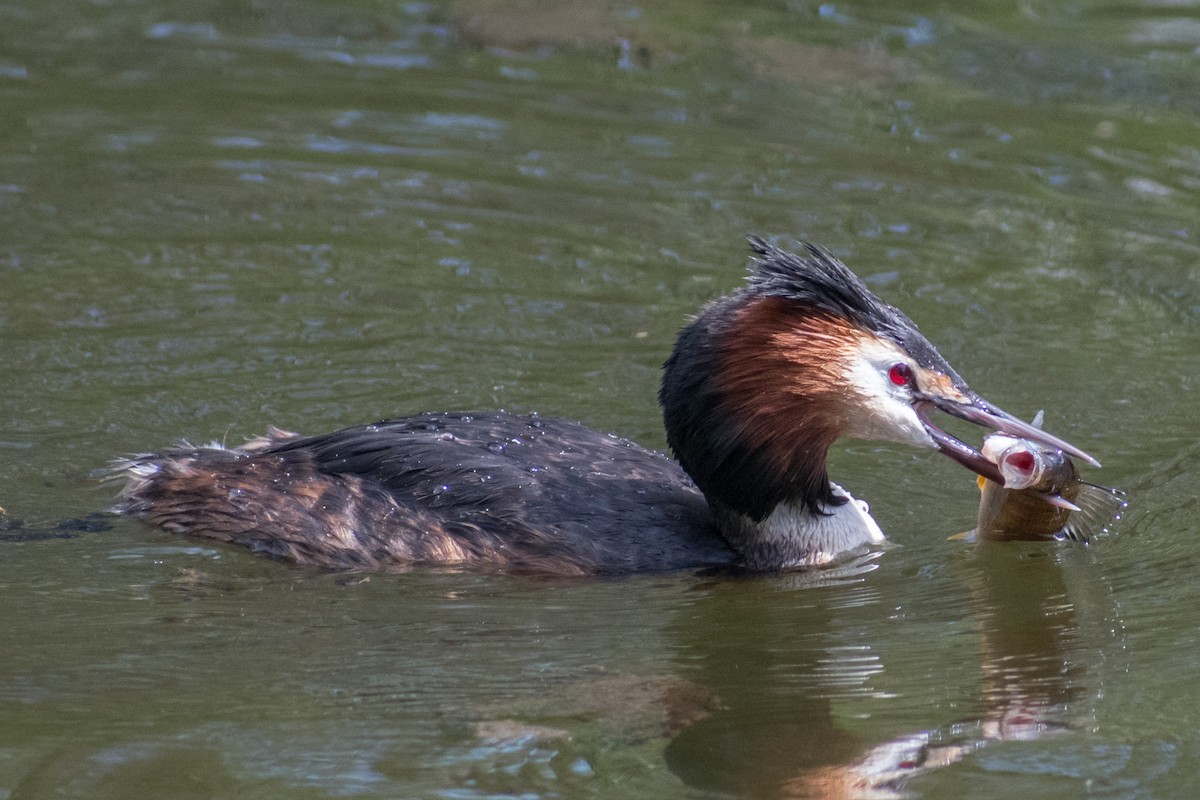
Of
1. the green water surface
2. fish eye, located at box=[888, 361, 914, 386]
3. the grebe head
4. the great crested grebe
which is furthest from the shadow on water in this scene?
fish eye, located at box=[888, 361, 914, 386]

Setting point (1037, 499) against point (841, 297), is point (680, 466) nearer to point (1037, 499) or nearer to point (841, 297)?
point (841, 297)

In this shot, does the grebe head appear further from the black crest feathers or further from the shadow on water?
the shadow on water

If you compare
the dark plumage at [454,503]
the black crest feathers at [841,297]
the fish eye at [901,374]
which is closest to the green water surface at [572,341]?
the dark plumage at [454,503]

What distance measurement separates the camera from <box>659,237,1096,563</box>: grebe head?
599cm

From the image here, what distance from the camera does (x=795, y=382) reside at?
6.07 meters

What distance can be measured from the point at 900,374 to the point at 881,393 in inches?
3.7

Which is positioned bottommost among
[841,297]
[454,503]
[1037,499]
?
[454,503]

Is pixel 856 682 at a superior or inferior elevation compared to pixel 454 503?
inferior

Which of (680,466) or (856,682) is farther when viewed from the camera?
(680,466)

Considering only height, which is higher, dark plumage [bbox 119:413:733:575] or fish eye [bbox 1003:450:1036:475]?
fish eye [bbox 1003:450:1036:475]

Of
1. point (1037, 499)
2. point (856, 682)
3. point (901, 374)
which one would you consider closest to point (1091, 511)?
point (1037, 499)

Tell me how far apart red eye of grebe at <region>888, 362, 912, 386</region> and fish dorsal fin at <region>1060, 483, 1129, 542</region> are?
0.80 meters

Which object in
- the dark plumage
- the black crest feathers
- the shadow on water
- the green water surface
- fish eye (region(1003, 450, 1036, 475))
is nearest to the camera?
the shadow on water

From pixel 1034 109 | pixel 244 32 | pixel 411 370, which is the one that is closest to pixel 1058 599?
pixel 411 370
